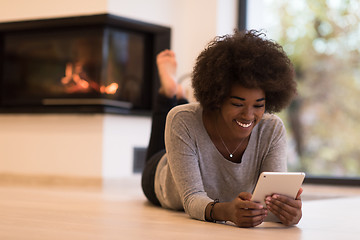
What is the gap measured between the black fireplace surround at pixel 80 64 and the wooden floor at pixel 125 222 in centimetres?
121

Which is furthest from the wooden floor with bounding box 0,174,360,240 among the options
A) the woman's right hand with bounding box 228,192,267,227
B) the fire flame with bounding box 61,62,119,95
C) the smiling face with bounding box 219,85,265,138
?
the fire flame with bounding box 61,62,119,95

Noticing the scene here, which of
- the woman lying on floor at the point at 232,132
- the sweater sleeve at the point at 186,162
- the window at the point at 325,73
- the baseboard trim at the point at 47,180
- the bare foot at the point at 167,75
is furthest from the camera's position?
the window at the point at 325,73

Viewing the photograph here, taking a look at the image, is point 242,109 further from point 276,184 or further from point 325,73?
point 325,73

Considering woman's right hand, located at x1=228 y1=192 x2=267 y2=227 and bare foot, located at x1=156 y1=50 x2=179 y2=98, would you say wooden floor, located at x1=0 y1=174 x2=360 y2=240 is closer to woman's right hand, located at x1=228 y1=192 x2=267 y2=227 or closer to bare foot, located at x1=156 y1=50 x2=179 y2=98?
woman's right hand, located at x1=228 y1=192 x2=267 y2=227

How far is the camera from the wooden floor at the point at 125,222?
1.72 meters

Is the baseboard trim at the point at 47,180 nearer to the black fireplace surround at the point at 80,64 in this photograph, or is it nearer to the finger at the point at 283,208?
the black fireplace surround at the point at 80,64

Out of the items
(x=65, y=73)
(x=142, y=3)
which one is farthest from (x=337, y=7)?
(x=65, y=73)

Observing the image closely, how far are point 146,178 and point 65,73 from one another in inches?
82.4

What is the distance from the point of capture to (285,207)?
1863mm

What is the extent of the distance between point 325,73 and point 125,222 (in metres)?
5.99

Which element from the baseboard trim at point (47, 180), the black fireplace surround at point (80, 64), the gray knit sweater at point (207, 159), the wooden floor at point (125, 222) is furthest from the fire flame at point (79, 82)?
the gray knit sweater at point (207, 159)

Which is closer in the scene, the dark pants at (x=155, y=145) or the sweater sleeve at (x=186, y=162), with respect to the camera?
the sweater sleeve at (x=186, y=162)

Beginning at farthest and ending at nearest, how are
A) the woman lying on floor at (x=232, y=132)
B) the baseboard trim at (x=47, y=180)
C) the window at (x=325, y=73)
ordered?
1. the window at (x=325, y=73)
2. the baseboard trim at (x=47, y=180)
3. the woman lying on floor at (x=232, y=132)

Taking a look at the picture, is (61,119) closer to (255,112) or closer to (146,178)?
Answer: (146,178)
